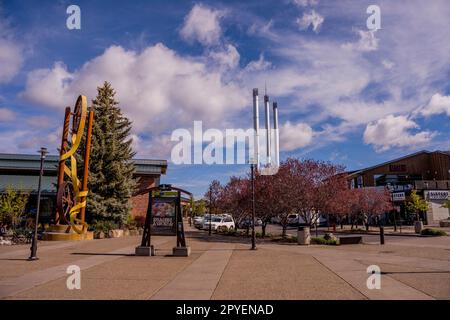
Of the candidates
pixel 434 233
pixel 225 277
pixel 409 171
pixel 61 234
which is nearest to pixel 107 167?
pixel 61 234

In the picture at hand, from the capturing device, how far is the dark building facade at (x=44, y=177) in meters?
40.1

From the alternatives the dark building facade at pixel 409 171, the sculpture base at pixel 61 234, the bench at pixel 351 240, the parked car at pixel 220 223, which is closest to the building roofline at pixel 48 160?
the parked car at pixel 220 223

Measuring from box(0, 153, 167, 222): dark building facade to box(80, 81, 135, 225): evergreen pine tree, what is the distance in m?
7.23

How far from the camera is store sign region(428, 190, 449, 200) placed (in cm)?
4981

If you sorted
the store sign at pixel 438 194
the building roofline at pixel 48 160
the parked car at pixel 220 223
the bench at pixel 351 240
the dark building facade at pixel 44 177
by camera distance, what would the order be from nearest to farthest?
the bench at pixel 351 240 < the parked car at pixel 220 223 < the dark building facade at pixel 44 177 < the building roofline at pixel 48 160 < the store sign at pixel 438 194

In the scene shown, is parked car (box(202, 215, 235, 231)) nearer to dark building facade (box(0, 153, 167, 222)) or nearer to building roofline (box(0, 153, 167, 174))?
dark building facade (box(0, 153, 167, 222))

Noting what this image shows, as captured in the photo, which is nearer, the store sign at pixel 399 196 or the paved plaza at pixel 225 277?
the paved plaza at pixel 225 277

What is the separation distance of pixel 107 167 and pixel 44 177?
15.4 meters

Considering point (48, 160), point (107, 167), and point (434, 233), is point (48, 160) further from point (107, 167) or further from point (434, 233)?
point (434, 233)

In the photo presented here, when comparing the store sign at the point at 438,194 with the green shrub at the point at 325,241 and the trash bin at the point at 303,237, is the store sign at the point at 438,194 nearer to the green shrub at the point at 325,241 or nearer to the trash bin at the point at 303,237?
the green shrub at the point at 325,241

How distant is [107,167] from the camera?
105ft

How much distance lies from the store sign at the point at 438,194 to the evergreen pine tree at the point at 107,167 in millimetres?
40704

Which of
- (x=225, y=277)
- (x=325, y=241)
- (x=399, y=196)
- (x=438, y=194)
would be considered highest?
(x=438, y=194)
